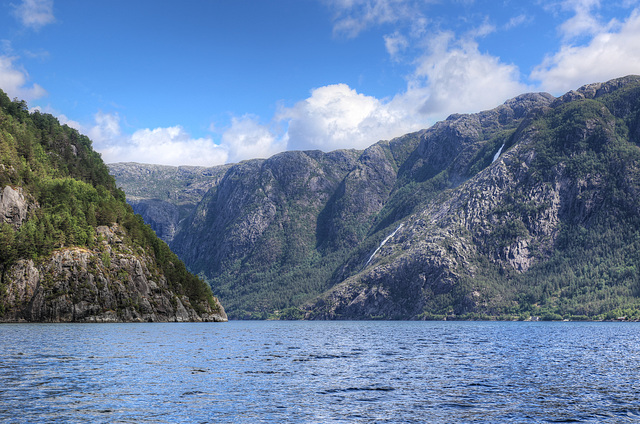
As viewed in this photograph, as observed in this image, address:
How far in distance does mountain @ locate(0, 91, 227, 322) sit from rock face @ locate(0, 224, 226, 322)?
0.79ft

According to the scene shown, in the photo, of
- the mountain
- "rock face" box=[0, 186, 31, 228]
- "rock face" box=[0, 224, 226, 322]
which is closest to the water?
"rock face" box=[0, 224, 226, 322]

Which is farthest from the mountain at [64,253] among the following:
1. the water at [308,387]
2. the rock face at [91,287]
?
the water at [308,387]

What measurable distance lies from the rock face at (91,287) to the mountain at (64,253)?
240 millimetres

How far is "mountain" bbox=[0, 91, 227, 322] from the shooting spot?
139750mm

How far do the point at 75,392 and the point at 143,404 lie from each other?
6.82 m

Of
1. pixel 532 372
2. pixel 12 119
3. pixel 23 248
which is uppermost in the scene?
pixel 12 119

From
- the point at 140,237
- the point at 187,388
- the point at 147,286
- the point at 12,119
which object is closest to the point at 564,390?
the point at 187,388

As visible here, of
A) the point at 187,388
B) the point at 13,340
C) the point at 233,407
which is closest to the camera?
the point at 233,407

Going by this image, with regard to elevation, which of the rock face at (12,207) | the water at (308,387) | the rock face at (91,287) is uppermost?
the rock face at (12,207)

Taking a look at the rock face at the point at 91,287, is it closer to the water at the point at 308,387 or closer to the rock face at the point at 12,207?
the rock face at the point at 12,207

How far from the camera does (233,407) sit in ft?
110

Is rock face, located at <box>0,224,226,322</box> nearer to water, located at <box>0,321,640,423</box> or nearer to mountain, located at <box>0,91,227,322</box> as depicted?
mountain, located at <box>0,91,227,322</box>

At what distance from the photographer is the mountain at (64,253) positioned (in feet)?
458

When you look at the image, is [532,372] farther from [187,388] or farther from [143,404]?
[143,404]
